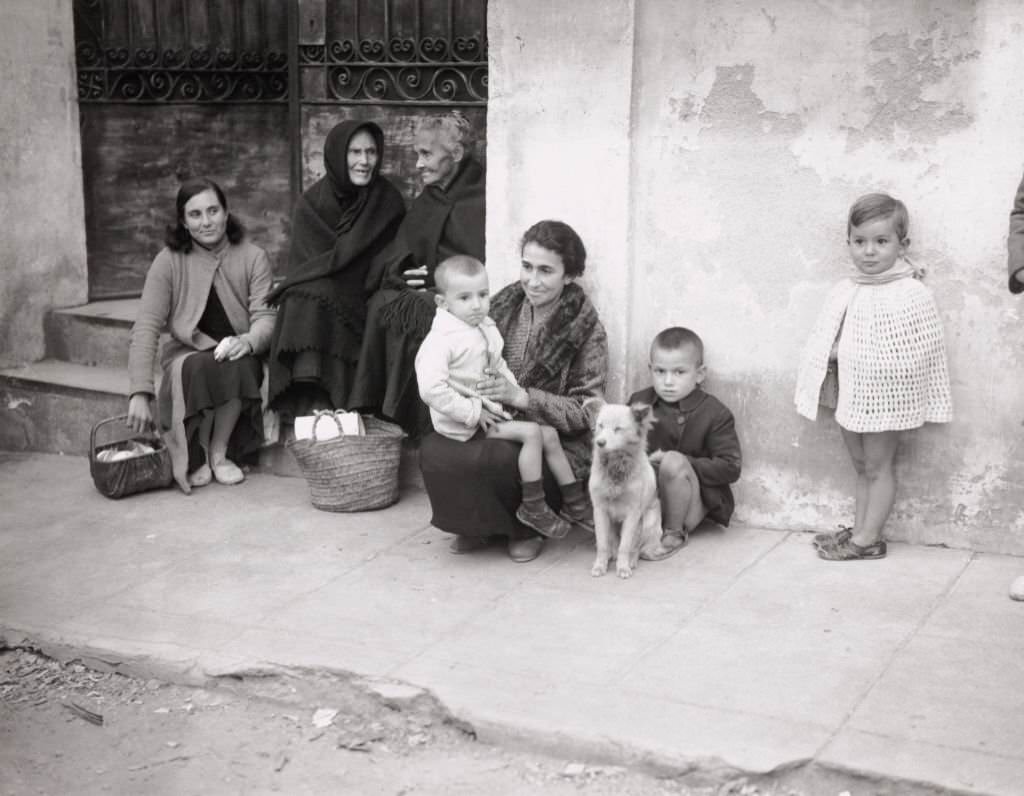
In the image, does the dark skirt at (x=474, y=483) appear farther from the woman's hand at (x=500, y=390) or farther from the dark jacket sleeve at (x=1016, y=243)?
the dark jacket sleeve at (x=1016, y=243)

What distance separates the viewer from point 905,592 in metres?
5.17

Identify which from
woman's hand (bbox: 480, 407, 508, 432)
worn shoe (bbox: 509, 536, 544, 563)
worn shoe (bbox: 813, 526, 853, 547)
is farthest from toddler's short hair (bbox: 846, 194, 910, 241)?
worn shoe (bbox: 509, 536, 544, 563)

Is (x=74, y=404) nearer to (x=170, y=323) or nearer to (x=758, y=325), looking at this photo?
(x=170, y=323)

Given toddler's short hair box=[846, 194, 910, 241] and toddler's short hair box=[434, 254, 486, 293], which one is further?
toddler's short hair box=[434, 254, 486, 293]

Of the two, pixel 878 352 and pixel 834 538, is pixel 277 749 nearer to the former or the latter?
pixel 834 538

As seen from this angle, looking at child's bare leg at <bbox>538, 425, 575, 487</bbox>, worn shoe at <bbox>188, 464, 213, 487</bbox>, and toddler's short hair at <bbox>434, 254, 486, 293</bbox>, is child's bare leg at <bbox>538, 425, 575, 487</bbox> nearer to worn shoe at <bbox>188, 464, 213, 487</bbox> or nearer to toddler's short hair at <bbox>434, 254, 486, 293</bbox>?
toddler's short hair at <bbox>434, 254, 486, 293</bbox>

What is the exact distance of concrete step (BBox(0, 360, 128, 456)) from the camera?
24.4 ft

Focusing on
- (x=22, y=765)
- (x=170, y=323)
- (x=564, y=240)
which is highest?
(x=564, y=240)

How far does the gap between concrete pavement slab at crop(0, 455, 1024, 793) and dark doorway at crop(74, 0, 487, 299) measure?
2564 millimetres

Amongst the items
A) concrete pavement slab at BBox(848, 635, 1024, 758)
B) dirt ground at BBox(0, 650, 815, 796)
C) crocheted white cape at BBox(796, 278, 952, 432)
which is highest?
crocheted white cape at BBox(796, 278, 952, 432)

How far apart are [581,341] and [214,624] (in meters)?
1.79

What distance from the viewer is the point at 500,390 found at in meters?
5.50

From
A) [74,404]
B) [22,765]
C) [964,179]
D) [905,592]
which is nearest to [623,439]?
[905,592]

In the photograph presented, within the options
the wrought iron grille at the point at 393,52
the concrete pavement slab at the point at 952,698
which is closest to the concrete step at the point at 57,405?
the wrought iron grille at the point at 393,52
